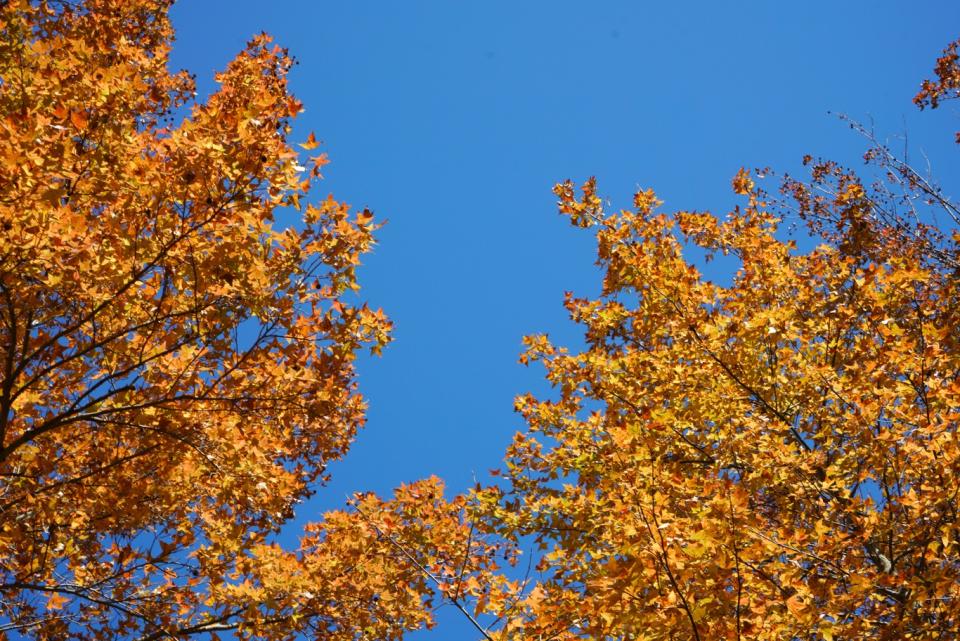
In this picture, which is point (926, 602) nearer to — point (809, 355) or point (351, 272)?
point (809, 355)

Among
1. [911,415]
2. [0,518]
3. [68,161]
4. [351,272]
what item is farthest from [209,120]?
[911,415]

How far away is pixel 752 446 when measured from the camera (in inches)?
204

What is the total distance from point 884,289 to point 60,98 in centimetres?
669

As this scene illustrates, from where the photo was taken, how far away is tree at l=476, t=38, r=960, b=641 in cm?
346

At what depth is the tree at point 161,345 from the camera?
4.15 m

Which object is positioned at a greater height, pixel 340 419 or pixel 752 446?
pixel 340 419

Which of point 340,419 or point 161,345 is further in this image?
point 340,419

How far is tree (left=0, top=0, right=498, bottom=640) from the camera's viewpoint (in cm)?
415

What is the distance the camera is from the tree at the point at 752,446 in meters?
3.46

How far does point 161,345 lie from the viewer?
476 cm

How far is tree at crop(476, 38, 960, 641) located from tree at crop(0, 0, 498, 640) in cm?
145

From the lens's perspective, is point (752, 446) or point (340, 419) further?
point (340, 419)

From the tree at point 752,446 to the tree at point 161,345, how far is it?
1450 millimetres

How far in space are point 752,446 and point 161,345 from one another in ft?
14.7
